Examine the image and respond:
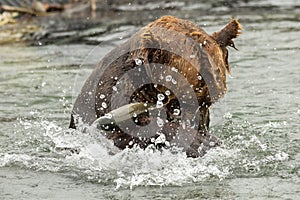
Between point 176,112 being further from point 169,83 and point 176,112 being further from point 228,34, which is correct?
point 228,34

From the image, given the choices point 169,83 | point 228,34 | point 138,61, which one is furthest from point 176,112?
point 228,34

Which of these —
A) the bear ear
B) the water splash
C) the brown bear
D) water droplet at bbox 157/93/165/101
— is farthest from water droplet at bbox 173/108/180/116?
the bear ear

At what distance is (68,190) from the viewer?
5.57 meters

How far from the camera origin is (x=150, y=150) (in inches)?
222

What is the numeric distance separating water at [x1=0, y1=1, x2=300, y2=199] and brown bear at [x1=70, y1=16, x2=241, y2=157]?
0.58 feet

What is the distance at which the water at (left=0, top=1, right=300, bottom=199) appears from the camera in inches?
219

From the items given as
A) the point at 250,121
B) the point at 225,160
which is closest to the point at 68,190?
the point at 225,160

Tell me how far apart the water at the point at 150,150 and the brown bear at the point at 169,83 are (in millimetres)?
178

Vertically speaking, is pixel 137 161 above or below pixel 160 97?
below

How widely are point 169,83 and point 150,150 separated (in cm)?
64

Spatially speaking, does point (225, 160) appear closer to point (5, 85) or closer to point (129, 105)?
point (129, 105)

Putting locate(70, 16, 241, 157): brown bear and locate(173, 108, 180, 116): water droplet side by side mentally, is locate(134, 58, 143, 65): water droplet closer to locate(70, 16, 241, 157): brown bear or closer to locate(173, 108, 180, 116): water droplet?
locate(70, 16, 241, 157): brown bear

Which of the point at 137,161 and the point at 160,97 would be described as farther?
the point at 137,161

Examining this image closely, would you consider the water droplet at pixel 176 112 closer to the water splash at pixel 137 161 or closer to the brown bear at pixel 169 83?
the brown bear at pixel 169 83
